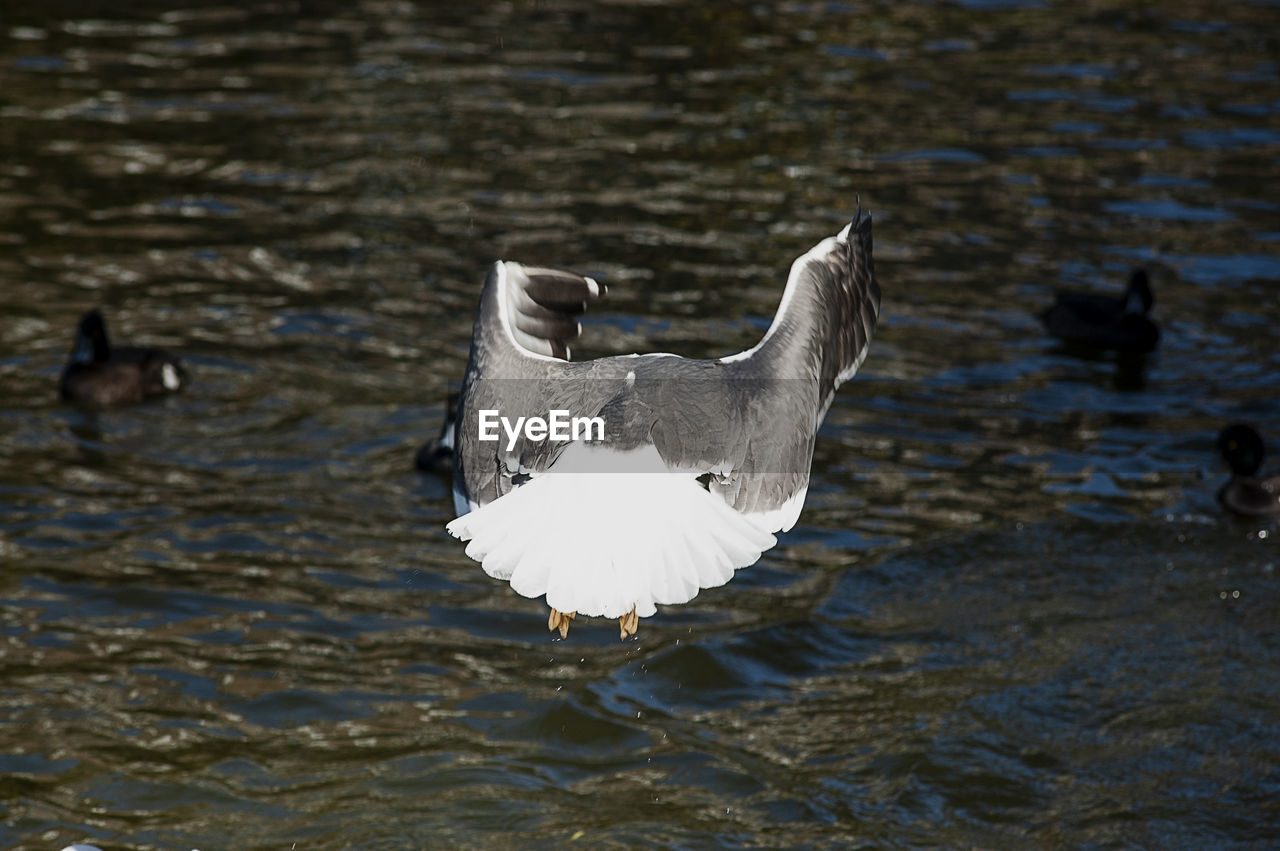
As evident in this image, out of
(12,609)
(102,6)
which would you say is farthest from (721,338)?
(102,6)

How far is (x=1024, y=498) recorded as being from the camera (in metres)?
11.5

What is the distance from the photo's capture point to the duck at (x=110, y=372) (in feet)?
41.6

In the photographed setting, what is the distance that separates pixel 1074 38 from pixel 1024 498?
12.2 meters

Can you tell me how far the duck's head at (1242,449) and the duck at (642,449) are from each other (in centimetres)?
471

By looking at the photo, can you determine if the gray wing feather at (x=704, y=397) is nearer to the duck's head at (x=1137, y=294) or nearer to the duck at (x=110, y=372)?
the duck at (x=110, y=372)

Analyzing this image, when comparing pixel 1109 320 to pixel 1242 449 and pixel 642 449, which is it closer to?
pixel 1242 449

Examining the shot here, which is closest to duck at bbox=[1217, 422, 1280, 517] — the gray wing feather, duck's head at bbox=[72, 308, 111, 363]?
the gray wing feather

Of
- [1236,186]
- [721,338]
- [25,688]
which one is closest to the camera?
[25,688]

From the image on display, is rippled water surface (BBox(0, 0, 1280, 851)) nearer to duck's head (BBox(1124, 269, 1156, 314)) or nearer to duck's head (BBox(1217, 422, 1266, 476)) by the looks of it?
duck's head (BBox(1217, 422, 1266, 476))

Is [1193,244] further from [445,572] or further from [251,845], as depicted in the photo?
[251,845]

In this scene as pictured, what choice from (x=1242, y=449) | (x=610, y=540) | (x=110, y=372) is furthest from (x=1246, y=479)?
(x=110, y=372)

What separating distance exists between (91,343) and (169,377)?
660 millimetres

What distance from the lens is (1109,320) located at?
1379 cm

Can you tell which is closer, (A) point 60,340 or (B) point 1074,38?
(A) point 60,340
